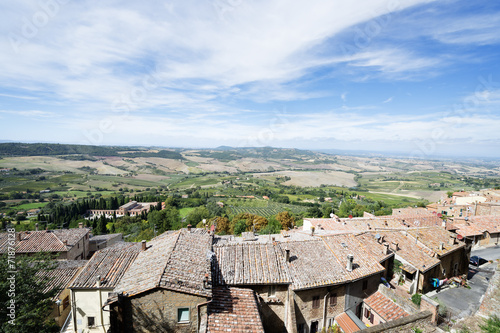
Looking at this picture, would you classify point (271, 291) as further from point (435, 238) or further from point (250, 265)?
point (435, 238)

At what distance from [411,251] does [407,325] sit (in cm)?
1287

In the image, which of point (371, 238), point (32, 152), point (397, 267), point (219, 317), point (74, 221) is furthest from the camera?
point (32, 152)

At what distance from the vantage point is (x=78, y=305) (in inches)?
675

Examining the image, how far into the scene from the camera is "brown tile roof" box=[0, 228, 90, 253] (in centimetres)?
2992

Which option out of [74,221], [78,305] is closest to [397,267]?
[78,305]

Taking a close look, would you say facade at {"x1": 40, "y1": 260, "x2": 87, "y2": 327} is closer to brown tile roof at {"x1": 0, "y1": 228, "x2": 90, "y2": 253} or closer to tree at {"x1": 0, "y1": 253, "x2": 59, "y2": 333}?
tree at {"x1": 0, "y1": 253, "x2": 59, "y2": 333}

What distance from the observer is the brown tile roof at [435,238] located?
23.0 metres

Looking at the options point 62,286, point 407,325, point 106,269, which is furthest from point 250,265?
point 62,286

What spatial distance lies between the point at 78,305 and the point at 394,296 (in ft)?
72.6

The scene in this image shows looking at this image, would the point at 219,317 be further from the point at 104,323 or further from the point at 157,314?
the point at 104,323

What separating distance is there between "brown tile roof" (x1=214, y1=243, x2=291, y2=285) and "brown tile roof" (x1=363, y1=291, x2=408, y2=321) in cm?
662

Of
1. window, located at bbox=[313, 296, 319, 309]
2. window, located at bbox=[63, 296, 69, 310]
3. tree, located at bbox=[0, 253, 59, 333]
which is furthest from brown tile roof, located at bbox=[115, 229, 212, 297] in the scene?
window, located at bbox=[63, 296, 69, 310]

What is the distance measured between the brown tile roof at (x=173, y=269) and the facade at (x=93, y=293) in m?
3.71

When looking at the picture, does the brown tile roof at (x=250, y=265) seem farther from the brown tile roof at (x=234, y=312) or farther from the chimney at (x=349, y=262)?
the chimney at (x=349, y=262)
